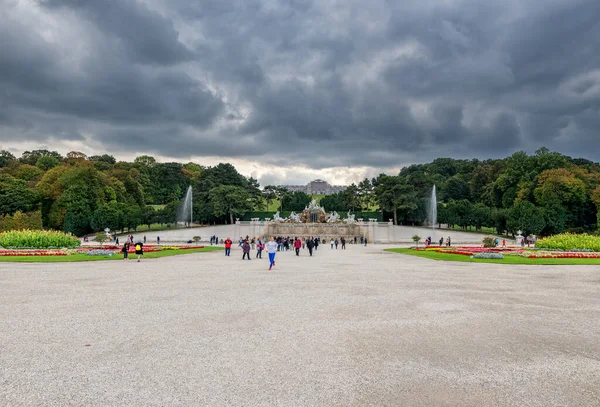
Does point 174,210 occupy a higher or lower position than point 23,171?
lower

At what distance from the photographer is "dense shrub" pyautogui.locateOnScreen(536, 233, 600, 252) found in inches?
1190

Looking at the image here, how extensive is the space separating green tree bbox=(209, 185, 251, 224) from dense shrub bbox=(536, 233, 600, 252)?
5417 cm

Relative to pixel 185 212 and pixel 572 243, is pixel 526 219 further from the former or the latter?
pixel 185 212

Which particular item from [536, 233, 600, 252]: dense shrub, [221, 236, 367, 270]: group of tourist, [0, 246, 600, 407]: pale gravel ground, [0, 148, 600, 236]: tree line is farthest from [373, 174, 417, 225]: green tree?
[0, 246, 600, 407]: pale gravel ground

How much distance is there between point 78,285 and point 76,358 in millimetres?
8754

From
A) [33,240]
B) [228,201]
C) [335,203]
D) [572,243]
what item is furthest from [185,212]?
[572,243]

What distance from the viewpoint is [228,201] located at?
254 ft

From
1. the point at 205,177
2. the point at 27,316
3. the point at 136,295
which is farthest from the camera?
the point at 205,177

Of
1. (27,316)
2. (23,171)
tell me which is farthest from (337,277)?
(23,171)

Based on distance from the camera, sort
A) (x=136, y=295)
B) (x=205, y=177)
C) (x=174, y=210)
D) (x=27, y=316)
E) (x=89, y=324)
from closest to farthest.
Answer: (x=89, y=324) < (x=27, y=316) < (x=136, y=295) < (x=174, y=210) < (x=205, y=177)

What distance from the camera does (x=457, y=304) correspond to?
11523 mm

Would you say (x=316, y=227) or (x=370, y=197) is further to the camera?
(x=370, y=197)

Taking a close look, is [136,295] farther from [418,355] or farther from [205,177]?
[205,177]

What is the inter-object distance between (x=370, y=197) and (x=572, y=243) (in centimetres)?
6322
